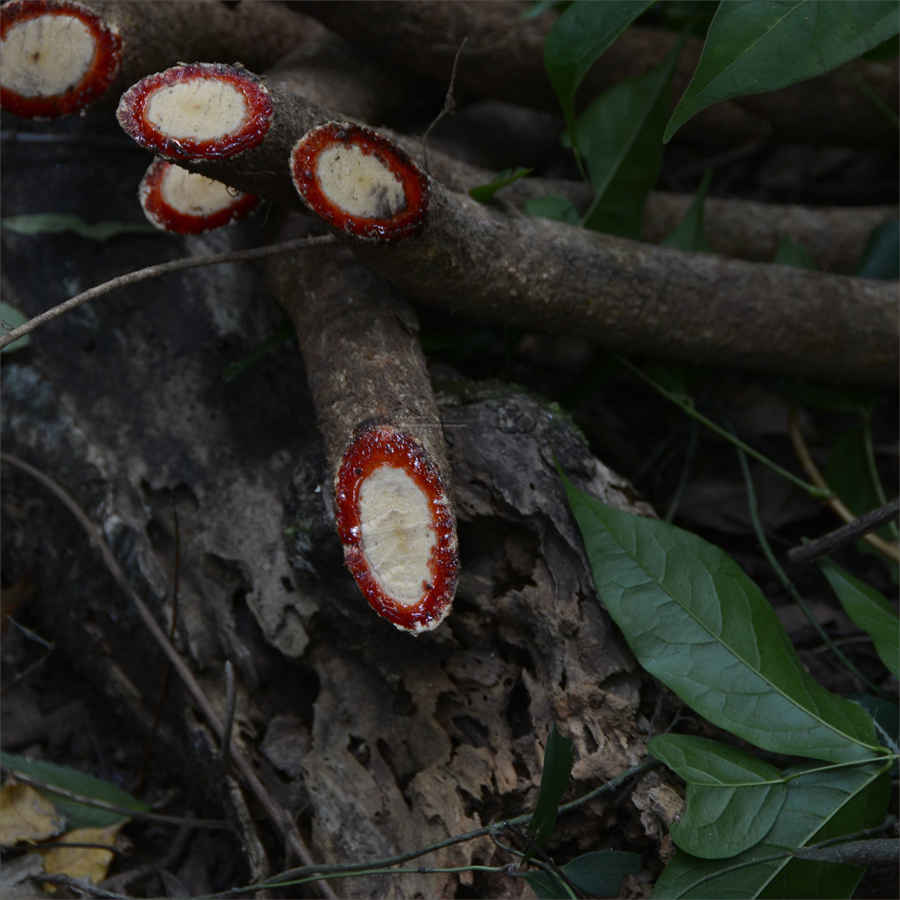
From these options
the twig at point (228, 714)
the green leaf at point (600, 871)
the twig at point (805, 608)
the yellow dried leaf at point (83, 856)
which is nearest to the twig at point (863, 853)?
the green leaf at point (600, 871)

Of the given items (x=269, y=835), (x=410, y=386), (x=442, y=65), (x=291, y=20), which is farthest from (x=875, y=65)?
(x=269, y=835)

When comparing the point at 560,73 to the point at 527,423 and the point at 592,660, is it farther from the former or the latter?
the point at 592,660

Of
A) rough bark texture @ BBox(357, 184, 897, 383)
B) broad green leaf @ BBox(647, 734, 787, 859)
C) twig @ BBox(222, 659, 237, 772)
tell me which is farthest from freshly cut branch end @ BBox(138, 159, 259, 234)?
broad green leaf @ BBox(647, 734, 787, 859)

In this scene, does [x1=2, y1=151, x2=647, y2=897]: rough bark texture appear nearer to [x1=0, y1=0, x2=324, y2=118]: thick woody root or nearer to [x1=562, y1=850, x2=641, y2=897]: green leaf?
[x1=562, y1=850, x2=641, y2=897]: green leaf

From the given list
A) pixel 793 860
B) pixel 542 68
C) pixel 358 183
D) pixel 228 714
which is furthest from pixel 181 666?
pixel 542 68

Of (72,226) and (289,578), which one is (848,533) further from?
(72,226)

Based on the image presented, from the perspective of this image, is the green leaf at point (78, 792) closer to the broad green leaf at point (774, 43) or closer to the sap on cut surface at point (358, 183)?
the sap on cut surface at point (358, 183)
